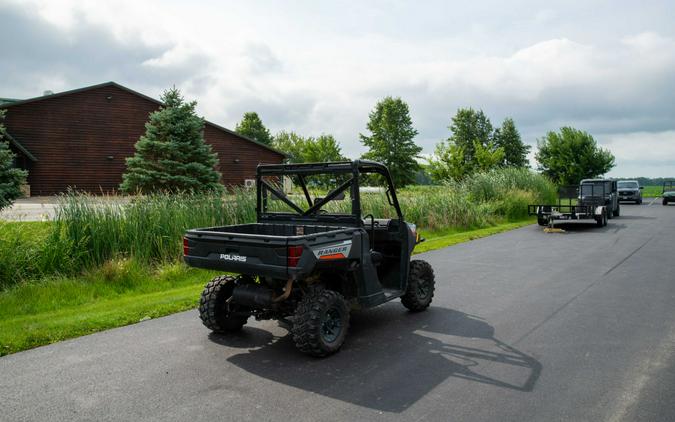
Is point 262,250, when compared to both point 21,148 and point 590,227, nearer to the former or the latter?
point 590,227

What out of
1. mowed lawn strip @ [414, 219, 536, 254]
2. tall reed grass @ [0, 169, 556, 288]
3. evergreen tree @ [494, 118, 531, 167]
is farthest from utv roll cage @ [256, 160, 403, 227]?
evergreen tree @ [494, 118, 531, 167]

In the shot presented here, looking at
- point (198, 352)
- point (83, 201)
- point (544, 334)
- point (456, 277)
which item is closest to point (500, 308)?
point (544, 334)

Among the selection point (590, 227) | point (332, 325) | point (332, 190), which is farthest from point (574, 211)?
point (332, 325)

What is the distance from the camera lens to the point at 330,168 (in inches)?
244

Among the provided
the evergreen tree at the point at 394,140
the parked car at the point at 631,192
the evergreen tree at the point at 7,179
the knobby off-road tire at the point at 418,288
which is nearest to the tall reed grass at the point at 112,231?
the knobby off-road tire at the point at 418,288

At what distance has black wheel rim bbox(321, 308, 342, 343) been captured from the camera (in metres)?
5.58

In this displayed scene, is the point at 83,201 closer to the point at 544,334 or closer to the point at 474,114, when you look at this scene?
the point at 544,334

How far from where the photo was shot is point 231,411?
13.6 feet

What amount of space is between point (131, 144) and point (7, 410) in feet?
107

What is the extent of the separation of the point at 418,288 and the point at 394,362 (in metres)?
2.10

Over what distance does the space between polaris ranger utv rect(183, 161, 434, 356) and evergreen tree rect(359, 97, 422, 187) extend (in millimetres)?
59842

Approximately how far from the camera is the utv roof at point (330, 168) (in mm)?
6039

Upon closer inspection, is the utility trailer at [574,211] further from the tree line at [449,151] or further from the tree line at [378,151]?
the tree line at [449,151]

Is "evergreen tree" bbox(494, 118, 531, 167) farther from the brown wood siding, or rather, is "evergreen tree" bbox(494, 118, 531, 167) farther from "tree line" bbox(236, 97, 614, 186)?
the brown wood siding
